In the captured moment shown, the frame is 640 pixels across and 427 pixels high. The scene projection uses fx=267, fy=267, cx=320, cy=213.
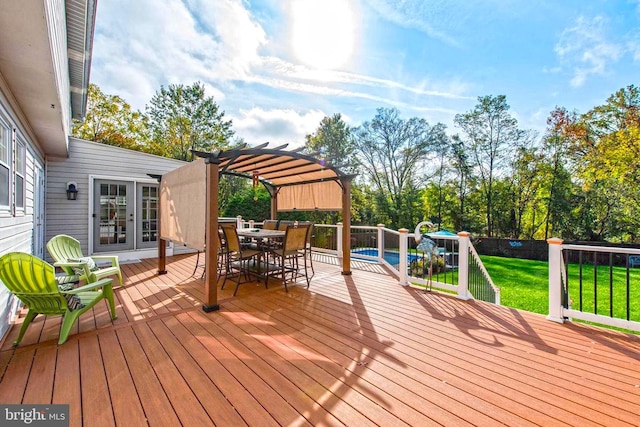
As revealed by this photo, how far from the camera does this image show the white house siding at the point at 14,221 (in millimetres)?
2703

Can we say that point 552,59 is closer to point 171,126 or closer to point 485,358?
point 485,358

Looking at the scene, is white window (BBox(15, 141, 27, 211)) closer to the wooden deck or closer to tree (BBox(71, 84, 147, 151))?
the wooden deck

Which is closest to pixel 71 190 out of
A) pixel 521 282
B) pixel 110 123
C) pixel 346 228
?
pixel 346 228

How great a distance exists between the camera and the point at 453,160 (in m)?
17.3

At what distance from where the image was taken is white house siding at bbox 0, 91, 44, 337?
2703 millimetres

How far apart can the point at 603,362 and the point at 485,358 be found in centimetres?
95

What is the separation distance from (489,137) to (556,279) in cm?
1657

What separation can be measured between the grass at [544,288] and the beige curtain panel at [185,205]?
7.30 m

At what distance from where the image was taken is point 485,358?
92.0 inches

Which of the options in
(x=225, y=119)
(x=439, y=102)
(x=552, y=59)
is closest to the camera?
(x=552, y=59)

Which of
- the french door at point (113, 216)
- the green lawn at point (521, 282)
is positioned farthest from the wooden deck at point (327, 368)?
the green lawn at point (521, 282)

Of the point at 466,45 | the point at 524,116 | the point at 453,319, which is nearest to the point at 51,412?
the point at 453,319

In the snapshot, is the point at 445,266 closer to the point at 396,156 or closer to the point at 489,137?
the point at 396,156

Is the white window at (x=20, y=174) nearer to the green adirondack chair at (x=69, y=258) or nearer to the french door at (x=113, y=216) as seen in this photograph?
the green adirondack chair at (x=69, y=258)
